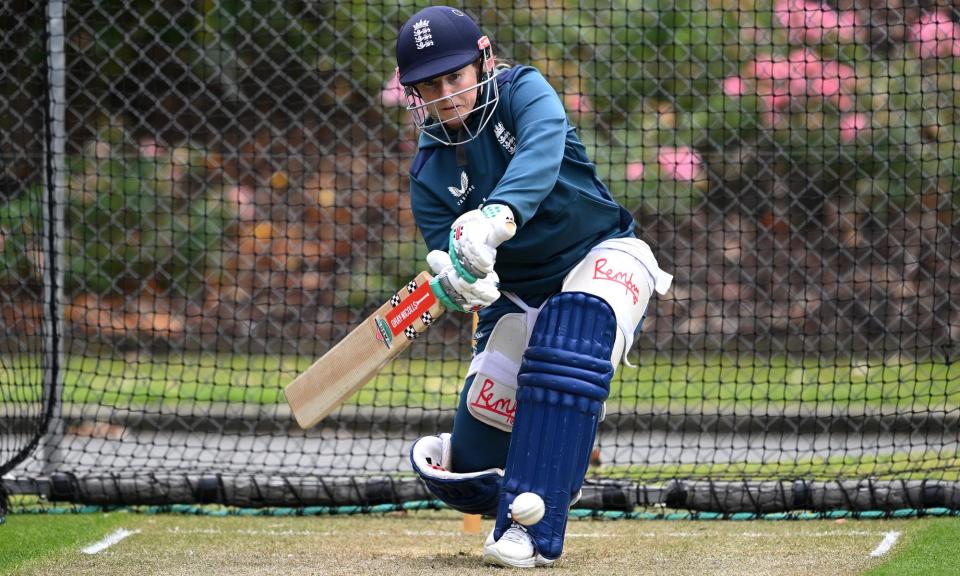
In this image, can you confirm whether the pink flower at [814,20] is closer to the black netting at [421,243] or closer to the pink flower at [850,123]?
the black netting at [421,243]

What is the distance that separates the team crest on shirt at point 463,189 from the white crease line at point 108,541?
166cm

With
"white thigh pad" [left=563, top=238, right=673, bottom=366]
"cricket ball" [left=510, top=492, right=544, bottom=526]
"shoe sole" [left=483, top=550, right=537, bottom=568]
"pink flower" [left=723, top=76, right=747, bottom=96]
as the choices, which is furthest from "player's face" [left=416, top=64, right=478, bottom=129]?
"pink flower" [left=723, top=76, right=747, bottom=96]

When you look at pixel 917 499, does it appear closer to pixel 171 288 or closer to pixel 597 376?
pixel 597 376

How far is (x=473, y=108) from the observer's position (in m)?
3.56

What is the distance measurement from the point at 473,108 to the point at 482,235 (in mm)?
494

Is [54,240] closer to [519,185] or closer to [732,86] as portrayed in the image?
[519,185]

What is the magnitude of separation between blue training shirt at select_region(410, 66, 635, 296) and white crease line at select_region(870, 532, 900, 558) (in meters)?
1.25

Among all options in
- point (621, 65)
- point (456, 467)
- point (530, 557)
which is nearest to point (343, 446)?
point (621, 65)

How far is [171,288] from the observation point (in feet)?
29.2

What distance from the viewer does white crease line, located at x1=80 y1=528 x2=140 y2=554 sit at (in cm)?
415

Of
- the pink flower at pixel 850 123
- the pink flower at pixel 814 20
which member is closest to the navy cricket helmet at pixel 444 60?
the pink flower at pixel 814 20

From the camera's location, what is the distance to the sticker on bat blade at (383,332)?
11.7 feet

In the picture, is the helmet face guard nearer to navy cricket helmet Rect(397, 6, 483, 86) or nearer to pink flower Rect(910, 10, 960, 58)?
navy cricket helmet Rect(397, 6, 483, 86)

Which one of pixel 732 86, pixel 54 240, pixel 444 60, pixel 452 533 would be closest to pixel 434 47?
pixel 444 60
